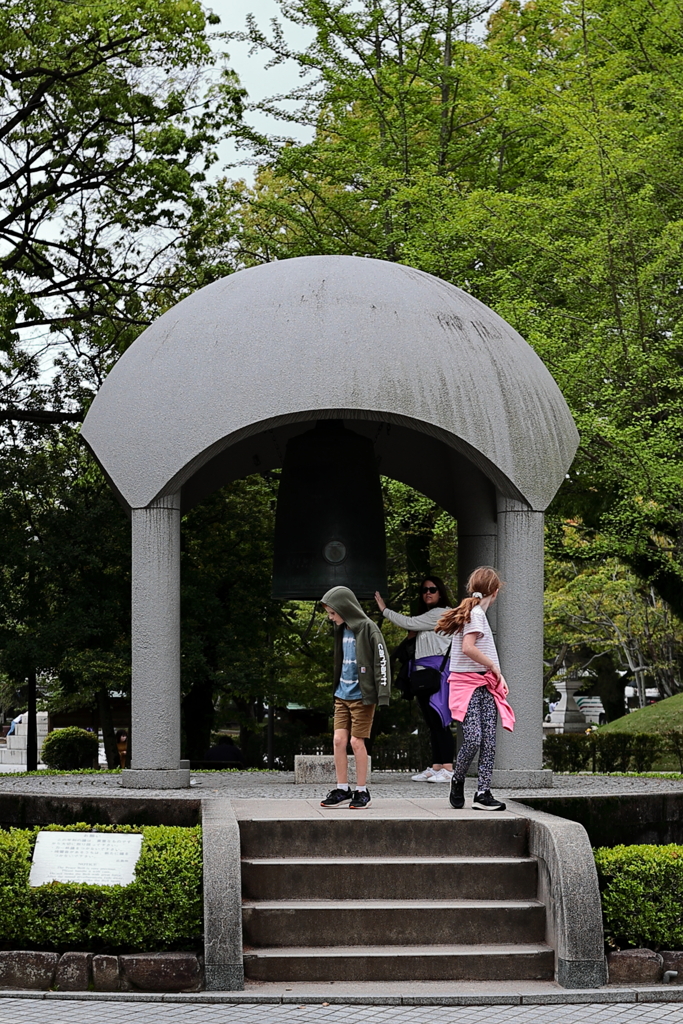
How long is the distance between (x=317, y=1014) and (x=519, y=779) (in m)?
4.13

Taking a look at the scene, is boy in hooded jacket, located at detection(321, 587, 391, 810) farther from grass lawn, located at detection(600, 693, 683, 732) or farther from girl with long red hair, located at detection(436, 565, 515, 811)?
grass lawn, located at detection(600, 693, 683, 732)

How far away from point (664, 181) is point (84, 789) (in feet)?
41.9

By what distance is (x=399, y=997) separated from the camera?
6.87 metres

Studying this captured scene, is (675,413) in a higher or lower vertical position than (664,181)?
lower

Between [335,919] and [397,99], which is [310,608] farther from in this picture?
[335,919]

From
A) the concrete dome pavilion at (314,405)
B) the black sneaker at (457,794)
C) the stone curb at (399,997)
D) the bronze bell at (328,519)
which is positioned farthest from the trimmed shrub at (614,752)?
the stone curb at (399,997)

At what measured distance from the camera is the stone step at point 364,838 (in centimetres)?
809

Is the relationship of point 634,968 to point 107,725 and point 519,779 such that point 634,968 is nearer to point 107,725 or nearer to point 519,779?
point 519,779

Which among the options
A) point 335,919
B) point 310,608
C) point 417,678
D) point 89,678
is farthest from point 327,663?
point 335,919

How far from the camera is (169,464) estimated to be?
33.3 feet

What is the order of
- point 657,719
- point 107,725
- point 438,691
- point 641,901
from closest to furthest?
point 641,901 → point 438,691 → point 107,725 → point 657,719

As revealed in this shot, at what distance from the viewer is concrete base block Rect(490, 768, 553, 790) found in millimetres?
10289

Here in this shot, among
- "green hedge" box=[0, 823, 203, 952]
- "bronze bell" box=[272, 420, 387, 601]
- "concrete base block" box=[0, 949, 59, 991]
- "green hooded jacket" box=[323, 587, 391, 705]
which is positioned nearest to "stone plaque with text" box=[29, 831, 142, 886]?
"green hedge" box=[0, 823, 203, 952]

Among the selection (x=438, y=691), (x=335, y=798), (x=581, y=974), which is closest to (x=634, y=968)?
(x=581, y=974)
